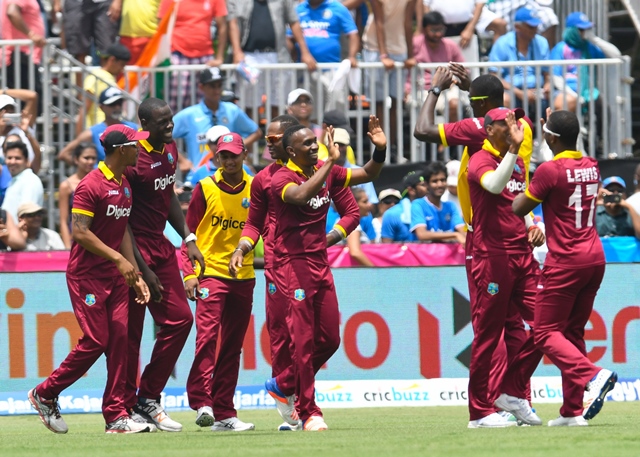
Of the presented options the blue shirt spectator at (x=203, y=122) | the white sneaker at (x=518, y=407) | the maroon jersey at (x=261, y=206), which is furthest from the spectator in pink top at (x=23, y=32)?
the white sneaker at (x=518, y=407)

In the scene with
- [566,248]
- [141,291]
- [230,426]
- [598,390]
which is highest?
[566,248]

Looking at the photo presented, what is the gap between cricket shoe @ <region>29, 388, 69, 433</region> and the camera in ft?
34.9

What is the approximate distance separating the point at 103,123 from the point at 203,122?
1.22 meters

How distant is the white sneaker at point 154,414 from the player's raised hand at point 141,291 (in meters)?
1.09

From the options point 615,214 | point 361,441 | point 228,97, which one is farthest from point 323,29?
point 361,441

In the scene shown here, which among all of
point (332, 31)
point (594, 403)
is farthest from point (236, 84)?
point (594, 403)

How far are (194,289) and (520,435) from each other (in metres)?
3.21

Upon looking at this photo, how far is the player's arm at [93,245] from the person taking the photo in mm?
10227

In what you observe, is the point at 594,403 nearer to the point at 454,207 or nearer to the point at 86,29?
the point at 454,207

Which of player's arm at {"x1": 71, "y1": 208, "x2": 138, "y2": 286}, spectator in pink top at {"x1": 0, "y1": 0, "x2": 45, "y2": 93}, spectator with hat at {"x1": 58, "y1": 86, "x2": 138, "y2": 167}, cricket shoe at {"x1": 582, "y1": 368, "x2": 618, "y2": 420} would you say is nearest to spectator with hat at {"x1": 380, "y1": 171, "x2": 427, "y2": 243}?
spectator with hat at {"x1": 58, "y1": 86, "x2": 138, "y2": 167}

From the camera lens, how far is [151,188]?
10953 mm

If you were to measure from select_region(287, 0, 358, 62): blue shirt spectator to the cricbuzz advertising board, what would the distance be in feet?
13.2

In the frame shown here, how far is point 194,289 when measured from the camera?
11102 mm

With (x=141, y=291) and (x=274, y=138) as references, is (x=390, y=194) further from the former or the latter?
(x=141, y=291)
